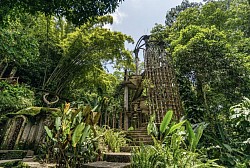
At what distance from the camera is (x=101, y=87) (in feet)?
35.6

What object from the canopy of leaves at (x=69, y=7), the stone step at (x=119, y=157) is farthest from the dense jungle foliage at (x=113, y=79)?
the stone step at (x=119, y=157)

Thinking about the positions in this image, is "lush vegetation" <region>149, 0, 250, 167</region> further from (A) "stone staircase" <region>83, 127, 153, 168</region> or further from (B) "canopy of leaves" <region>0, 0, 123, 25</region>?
(B) "canopy of leaves" <region>0, 0, 123, 25</region>

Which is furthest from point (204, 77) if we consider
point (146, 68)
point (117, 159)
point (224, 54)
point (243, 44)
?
point (117, 159)

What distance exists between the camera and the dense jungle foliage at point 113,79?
2.71 meters

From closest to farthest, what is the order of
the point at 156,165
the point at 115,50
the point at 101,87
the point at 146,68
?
the point at 156,165 → the point at 146,68 → the point at 115,50 → the point at 101,87

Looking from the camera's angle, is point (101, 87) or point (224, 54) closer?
point (224, 54)

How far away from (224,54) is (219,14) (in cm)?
348

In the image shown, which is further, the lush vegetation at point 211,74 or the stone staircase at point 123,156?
the lush vegetation at point 211,74

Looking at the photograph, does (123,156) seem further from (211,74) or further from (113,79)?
(113,79)

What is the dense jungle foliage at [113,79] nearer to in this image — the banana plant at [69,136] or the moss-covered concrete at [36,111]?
the banana plant at [69,136]

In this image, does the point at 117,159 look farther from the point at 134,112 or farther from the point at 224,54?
the point at 224,54

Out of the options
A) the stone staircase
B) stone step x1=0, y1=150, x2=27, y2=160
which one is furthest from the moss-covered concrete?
the stone staircase

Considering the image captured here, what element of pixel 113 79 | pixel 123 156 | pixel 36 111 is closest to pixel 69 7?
pixel 123 156

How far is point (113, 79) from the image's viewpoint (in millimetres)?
11719
